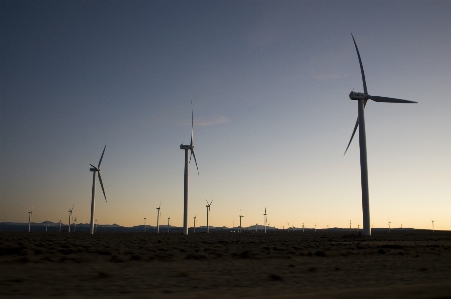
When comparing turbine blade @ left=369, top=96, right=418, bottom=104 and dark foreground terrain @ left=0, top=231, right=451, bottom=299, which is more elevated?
turbine blade @ left=369, top=96, right=418, bottom=104

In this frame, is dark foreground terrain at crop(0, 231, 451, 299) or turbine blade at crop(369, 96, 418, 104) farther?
turbine blade at crop(369, 96, 418, 104)

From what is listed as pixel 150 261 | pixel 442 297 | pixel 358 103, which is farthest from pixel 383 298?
pixel 358 103

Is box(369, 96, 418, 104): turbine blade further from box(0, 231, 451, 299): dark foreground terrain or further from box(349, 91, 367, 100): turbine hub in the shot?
box(0, 231, 451, 299): dark foreground terrain

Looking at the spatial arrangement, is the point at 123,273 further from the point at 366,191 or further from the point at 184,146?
the point at 184,146

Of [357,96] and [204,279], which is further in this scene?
[357,96]

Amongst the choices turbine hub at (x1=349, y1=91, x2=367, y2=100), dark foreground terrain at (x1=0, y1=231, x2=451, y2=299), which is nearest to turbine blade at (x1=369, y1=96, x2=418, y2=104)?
turbine hub at (x1=349, y1=91, x2=367, y2=100)

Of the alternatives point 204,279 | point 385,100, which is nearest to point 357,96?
point 385,100

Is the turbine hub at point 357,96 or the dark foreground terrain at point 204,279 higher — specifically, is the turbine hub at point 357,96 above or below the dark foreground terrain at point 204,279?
above

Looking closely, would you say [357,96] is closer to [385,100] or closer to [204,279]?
[385,100]

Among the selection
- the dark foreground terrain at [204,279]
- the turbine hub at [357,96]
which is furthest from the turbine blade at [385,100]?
the dark foreground terrain at [204,279]

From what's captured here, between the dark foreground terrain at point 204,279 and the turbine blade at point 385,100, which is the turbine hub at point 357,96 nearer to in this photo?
the turbine blade at point 385,100

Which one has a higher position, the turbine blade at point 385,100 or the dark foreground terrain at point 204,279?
the turbine blade at point 385,100

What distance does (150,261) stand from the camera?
2372 cm

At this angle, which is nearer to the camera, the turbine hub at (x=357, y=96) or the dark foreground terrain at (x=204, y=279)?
the dark foreground terrain at (x=204, y=279)
